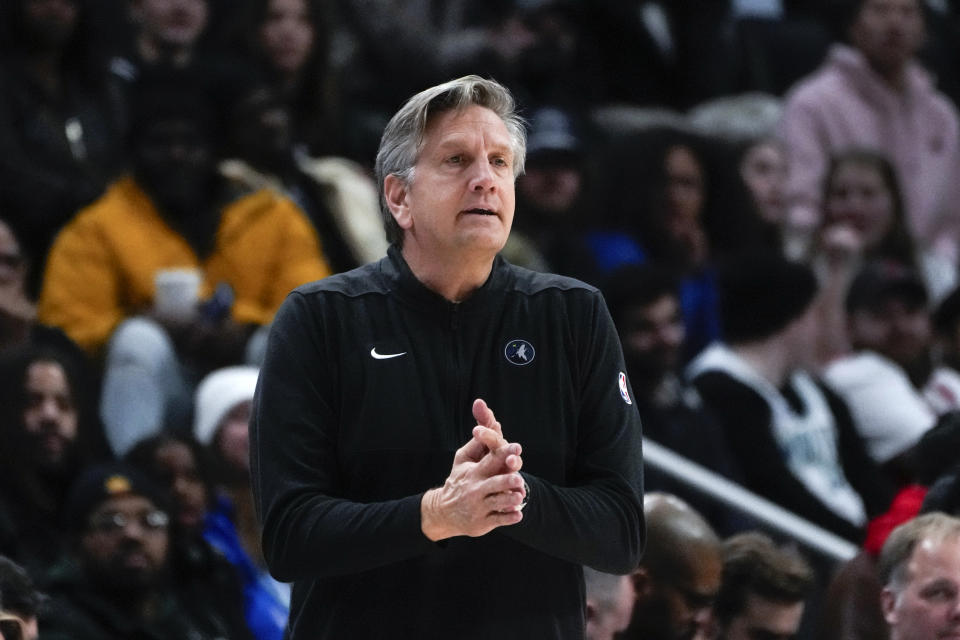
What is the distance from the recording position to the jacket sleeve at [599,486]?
276 centimetres

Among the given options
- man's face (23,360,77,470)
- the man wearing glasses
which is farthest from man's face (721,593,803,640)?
man's face (23,360,77,470)

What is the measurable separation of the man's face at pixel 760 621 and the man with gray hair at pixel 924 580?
30 centimetres

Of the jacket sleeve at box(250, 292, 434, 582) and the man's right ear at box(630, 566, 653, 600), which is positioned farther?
the man's right ear at box(630, 566, 653, 600)

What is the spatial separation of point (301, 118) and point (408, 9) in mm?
1590

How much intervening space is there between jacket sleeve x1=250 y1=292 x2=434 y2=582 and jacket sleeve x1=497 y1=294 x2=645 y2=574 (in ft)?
0.62

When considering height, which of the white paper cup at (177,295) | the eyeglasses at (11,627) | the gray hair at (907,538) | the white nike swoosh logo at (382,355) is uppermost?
the white nike swoosh logo at (382,355)

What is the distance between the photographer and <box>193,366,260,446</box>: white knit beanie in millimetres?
5773

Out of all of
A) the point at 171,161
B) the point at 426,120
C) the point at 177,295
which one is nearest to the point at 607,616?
the point at 426,120

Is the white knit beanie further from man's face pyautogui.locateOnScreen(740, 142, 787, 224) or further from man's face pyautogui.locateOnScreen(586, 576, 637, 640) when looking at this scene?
man's face pyautogui.locateOnScreen(740, 142, 787, 224)

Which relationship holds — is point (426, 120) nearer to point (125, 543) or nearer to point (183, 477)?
point (125, 543)

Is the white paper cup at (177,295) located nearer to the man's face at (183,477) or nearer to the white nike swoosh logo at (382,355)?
the man's face at (183,477)

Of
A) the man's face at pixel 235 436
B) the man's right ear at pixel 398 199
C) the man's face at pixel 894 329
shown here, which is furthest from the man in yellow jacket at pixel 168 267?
the man's right ear at pixel 398 199

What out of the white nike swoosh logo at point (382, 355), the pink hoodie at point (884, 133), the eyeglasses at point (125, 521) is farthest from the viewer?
the pink hoodie at point (884, 133)

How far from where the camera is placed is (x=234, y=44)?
7668 millimetres
